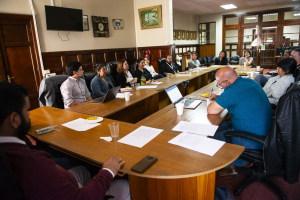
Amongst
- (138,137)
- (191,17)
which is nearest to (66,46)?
(138,137)

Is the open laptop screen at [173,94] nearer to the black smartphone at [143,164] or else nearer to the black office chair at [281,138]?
the black office chair at [281,138]

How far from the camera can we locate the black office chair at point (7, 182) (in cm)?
67

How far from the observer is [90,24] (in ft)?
17.5

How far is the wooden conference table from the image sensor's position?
1.05 meters

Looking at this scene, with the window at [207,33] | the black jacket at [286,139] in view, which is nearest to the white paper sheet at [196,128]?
the black jacket at [286,139]

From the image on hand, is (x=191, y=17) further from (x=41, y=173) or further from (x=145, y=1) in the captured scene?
(x=41, y=173)

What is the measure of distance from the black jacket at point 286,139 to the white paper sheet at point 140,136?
83 cm

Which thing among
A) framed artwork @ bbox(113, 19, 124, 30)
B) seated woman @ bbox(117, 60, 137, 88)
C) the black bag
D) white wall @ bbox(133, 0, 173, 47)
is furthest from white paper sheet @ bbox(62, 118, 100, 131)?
white wall @ bbox(133, 0, 173, 47)

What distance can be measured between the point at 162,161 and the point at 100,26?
524 cm

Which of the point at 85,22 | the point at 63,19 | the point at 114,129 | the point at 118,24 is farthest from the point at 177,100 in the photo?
the point at 118,24

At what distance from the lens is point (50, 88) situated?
2615 mm

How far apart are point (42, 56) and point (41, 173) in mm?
4261

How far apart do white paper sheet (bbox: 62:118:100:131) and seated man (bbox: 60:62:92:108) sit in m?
0.95

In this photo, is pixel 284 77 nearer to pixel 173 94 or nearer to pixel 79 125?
pixel 173 94
